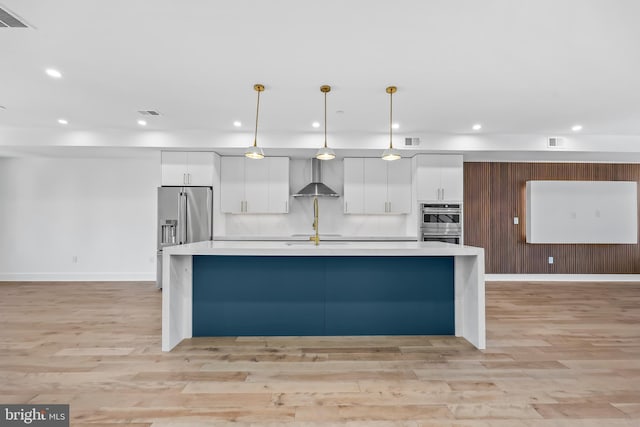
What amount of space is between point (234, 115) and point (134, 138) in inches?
74.3

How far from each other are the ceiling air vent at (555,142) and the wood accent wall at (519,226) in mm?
1052

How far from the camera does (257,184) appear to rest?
5953 millimetres

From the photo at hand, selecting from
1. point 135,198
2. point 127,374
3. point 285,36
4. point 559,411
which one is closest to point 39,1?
point 285,36

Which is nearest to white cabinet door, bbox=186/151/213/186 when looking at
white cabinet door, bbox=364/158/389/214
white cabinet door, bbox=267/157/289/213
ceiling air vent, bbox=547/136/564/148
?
white cabinet door, bbox=267/157/289/213

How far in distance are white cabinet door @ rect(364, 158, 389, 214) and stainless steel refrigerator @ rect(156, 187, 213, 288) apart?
8.69 ft

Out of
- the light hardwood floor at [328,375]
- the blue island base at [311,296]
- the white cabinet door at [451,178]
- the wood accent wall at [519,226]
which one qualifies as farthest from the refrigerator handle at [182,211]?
the wood accent wall at [519,226]

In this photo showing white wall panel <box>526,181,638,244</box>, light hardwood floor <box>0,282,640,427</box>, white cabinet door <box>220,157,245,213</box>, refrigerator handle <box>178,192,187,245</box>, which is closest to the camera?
light hardwood floor <box>0,282,640,427</box>

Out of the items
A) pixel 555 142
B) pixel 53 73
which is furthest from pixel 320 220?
pixel 53 73

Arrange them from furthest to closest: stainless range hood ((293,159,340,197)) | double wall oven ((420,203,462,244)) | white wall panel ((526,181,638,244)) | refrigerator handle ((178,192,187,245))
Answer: white wall panel ((526,181,638,244)), double wall oven ((420,203,462,244)), refrigerator handle ((178,192,187,245)), stainless range hood ((293,159,340,197))

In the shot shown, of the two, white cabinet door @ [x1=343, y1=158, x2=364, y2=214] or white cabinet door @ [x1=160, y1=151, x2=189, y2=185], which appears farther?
white cabinet door @ [x1=343, y1=158, x2=364, y2=214]

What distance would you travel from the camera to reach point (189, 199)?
5617 millimetres

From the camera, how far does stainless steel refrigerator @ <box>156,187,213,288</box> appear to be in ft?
18.4

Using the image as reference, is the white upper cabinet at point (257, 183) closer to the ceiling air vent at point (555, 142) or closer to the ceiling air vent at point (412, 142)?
the ceiling air vent at point (412, 142)

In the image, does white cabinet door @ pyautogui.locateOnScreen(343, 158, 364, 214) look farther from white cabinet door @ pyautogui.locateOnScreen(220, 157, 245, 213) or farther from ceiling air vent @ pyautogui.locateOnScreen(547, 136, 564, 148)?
ceiling air vent @ pyautogui.locateOnScreen(547, 136, 564, 148)
